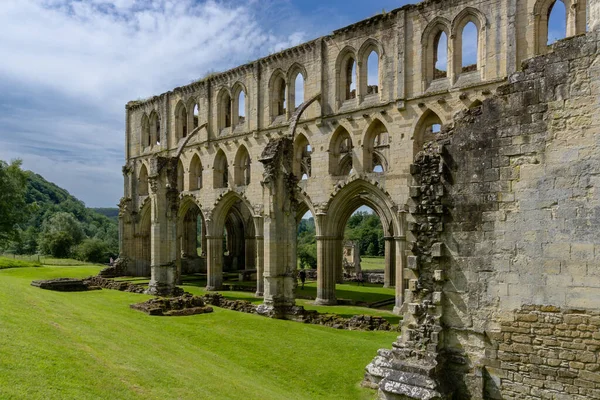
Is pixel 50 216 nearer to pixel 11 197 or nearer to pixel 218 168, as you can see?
pixel 11 197

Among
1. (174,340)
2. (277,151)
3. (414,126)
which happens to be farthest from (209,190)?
(174,340)

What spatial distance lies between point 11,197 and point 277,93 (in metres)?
30.9

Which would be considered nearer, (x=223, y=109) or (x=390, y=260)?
(x=223, y=109)

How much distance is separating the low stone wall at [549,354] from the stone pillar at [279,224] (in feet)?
34.8

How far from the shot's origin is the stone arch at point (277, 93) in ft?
78.9

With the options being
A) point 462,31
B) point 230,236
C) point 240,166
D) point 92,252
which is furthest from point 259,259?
point 92,252

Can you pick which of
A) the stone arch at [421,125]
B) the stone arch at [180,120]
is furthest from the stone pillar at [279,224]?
the stone arch at [180,120]

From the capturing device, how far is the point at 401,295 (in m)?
18.8

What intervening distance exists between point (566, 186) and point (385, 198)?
12.2 meters

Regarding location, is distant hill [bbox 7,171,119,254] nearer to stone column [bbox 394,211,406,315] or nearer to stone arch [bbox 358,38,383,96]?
stone arch [bbox 358,38,383,96]

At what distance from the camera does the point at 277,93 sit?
24281 millimetres

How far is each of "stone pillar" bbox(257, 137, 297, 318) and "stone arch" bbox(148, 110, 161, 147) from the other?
658 inches

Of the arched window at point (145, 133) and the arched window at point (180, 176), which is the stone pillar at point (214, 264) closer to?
the arched window at point (180, 176)

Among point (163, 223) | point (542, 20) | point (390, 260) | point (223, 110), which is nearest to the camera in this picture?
point (542, 20)
